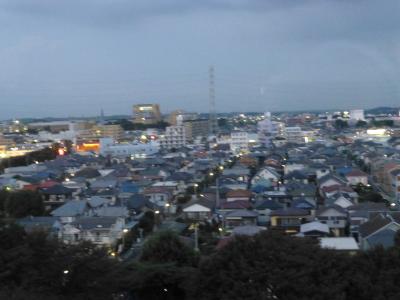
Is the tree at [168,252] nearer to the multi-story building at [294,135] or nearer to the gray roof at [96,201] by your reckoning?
the gray roof at [96,201]

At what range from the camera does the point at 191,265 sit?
5125 mm

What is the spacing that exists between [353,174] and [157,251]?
810cm

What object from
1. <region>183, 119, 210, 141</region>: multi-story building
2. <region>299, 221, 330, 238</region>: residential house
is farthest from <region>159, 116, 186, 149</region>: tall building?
<region>299, 221, 330, 238</region>: residential house

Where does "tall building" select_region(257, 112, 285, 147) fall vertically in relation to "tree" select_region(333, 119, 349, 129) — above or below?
above

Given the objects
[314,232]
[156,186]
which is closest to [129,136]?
[156,186]

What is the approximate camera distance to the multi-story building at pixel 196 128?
94.4 ft

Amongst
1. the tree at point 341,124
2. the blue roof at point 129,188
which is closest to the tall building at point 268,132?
the tree at point 341,124

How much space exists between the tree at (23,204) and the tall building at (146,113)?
28526 mm

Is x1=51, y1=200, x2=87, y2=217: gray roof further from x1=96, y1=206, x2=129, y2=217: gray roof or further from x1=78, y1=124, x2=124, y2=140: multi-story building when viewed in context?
x1=78, y1=124, x2=124, y2=140: multi-story building

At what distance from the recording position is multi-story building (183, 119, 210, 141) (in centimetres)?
2876

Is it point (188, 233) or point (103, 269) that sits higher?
point (103, 269)

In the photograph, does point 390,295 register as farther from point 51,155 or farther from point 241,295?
point 51,155

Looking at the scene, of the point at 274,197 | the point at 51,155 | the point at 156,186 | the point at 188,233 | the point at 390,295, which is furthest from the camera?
the point at 51,155

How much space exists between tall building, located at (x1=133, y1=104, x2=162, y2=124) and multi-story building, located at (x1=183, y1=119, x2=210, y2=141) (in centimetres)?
651
